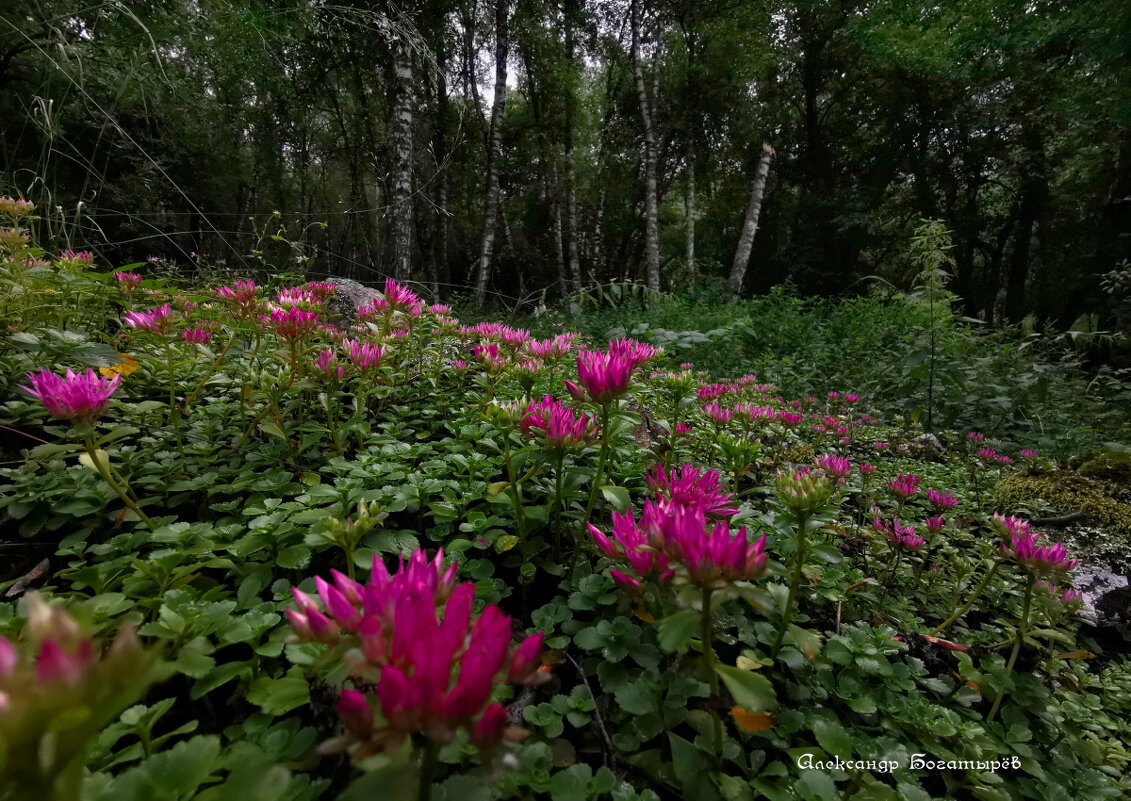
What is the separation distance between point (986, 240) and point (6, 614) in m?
25.0

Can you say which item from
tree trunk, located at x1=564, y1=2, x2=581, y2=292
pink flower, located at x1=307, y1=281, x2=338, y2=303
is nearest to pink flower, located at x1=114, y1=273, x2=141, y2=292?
pink flower, located at x1=307, y1=281, x2=338, y2=303

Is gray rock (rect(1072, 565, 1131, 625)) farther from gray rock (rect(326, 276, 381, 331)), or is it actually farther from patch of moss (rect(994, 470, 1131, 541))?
gray rock (rect(326, 276, 381, 331))

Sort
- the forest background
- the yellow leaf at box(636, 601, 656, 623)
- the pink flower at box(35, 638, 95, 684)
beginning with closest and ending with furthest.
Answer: the pink flower at box(35, 638, 95, 684) < the yellow leaf at box(636, 601, 656, 623) < the forest background

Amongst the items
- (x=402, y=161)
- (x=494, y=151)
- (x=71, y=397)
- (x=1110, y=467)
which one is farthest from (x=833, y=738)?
(x=494, y=151)

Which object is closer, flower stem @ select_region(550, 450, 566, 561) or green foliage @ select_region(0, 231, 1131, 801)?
green foliage @ select_region(0, 231, 1131, 801)

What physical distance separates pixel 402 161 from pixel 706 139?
1413cm

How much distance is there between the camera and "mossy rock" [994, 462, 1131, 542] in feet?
7.83

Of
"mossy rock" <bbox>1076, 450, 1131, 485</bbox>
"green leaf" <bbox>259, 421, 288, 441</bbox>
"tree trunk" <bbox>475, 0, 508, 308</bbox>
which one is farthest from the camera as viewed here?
"tree trunk" <bbox>475, 0, 508, 308</bbox>

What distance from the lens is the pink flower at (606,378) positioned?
125 centimetres

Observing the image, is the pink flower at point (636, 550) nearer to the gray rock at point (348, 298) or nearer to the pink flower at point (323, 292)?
the pink flower at point (323, 292)

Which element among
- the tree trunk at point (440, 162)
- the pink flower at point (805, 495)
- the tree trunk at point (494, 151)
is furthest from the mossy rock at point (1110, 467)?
the tree trunk at point (440, 162)

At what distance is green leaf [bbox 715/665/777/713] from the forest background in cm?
900

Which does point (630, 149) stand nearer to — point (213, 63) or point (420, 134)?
point (420, 134)

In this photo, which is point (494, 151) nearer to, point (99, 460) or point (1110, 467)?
point (99, 460)
